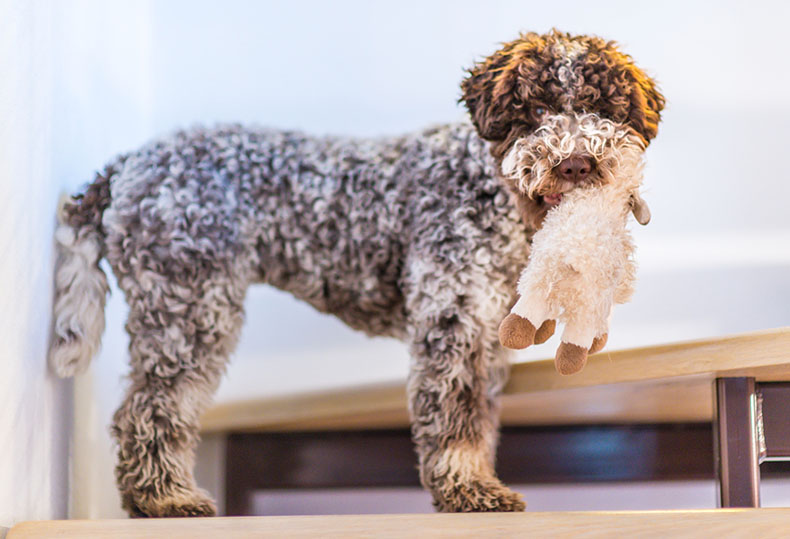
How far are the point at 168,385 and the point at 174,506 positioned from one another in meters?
0.16

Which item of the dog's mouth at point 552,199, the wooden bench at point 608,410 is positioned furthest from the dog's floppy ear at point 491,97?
the wooden bench at point 608,410

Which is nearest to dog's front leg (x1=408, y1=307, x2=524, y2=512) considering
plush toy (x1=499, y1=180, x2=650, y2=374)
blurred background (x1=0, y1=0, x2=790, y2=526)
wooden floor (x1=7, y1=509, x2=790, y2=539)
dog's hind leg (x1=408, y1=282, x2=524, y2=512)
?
dog's hind leg (x1=408, y1=282, x2=524, y2=512)

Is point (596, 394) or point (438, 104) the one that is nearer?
point (596, 394)

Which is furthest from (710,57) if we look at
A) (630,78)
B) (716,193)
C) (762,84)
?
(630,78)

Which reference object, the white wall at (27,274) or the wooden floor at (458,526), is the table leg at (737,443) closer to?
the wooden floor at (458,526)

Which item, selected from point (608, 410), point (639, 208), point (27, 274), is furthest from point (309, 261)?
point (608, 410)

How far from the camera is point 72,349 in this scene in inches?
48.3

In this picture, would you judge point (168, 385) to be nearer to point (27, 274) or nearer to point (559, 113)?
point (27, 274)

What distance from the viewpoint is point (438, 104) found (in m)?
1.95

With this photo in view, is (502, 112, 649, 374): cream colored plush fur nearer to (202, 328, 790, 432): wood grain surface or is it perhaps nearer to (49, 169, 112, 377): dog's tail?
(202, 328, 790, 432): wood grain surface

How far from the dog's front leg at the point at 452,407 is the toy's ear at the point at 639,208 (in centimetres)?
28

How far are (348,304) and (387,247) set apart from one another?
116 millimetres

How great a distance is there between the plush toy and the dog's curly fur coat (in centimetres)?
10

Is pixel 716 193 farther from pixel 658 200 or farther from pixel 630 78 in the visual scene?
Answer: pixel 630 78
